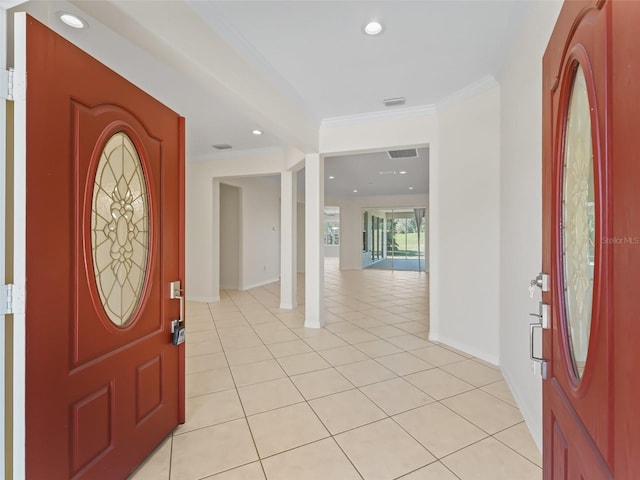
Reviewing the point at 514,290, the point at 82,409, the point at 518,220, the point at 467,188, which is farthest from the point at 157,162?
the point at 467,188

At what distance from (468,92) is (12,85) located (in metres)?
3.62

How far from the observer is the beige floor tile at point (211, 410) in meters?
2.18

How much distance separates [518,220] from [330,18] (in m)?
2.08

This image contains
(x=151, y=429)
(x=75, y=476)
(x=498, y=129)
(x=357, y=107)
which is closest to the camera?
(x=75, y=476)

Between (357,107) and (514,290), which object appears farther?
(357,107)

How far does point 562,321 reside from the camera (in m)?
1.02

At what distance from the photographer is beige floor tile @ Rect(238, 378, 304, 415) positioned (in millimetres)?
2408

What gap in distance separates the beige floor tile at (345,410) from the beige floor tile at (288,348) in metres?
1.05

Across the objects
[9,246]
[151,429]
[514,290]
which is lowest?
[151,429]

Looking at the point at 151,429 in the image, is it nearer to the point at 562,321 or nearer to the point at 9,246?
the point at 9,246

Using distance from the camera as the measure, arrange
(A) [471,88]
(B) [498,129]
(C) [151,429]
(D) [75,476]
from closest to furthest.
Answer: (D) [75,476] < (C) [151,429] < (B) [498,129] < (A) [471,88]

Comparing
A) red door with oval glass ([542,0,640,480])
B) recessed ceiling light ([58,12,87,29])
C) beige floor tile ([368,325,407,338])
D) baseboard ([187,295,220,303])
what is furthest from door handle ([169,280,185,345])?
baseboard ([187,295,220,303])

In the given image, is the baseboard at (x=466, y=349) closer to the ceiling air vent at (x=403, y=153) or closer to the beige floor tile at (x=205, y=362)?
the beige floor tile at (x=205, y=362)

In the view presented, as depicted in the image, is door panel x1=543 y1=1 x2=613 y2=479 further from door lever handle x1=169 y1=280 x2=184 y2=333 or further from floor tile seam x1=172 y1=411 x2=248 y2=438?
door lever handle x1=169 y1=280 x2=184 y2=333
